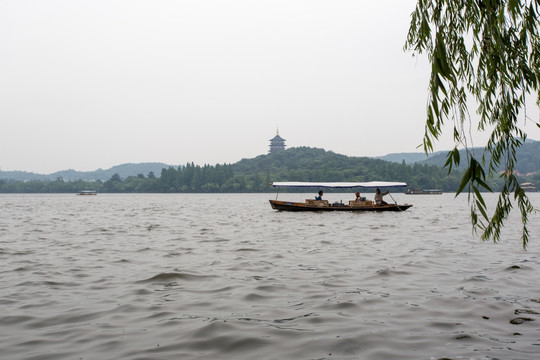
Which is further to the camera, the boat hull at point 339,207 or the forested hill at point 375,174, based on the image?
the forested hill at point 375,174

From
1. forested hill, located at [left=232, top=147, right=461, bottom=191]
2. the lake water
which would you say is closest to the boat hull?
the lake water

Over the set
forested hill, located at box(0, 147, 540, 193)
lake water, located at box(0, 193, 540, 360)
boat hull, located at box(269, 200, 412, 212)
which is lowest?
lake water, located at box(0, 193, 540, 360)

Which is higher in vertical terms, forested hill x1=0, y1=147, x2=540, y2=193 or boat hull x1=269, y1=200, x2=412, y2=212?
forested hill x1=0, y1=147, x2=540, y2=193

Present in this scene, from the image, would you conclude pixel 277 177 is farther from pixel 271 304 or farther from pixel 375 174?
pixel 271 304

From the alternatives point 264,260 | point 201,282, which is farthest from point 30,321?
point 264,260

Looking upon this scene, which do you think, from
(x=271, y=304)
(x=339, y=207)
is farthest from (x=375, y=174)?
(x=271, y=304)

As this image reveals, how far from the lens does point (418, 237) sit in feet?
64.9

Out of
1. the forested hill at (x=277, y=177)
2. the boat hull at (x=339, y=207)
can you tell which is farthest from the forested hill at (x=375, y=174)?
the boat hull at (x=339, y=207)

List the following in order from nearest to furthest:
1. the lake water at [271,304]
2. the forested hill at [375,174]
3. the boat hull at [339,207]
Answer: the lake water at [271,304]
the boat hull at [339,207]
the forested hill at [375,174]

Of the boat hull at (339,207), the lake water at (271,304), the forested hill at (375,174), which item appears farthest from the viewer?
the forested hill at (375,174)

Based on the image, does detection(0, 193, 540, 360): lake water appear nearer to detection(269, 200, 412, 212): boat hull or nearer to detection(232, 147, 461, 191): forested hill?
detection(269, 200, 412, 212): boat hull

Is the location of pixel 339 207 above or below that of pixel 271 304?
above

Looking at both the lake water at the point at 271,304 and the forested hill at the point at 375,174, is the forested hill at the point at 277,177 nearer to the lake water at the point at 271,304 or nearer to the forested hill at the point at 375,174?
the forested hill at the point at 375,174

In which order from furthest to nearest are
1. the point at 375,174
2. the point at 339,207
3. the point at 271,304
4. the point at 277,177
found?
the point at 277,177
the point at 375,174
the point at 339,207
the point at 271,304
